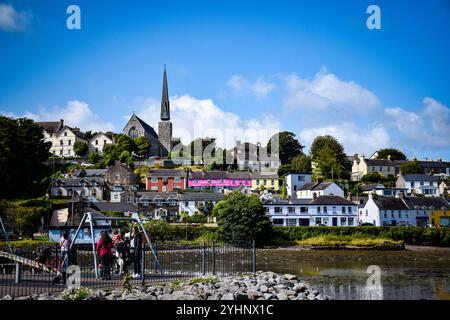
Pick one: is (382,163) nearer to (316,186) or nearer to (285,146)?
(285,146)

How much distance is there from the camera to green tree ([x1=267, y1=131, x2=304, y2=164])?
77.1m

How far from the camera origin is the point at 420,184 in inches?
2488

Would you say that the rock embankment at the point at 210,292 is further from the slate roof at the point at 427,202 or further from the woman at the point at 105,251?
the slate roof at the point at 427,202

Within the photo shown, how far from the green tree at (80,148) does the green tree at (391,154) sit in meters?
47.3

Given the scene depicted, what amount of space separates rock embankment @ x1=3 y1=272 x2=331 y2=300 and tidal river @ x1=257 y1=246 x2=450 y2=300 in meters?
3.15

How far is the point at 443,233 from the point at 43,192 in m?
41.2

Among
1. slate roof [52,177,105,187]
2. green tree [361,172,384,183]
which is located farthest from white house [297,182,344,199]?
slate roof [52,177,105,187]

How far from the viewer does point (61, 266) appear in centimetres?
1276

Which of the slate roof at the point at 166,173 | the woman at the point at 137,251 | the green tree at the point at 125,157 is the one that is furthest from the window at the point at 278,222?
the woman at the point at 137,251

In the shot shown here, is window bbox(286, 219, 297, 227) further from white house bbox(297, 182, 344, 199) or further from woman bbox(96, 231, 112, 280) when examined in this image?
woman bbox(96, 231, 112, 280)

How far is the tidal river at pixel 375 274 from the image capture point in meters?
17.0

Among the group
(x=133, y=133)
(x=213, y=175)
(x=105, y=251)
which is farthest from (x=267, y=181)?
(x=105, y=251)

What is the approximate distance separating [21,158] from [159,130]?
144 ft
